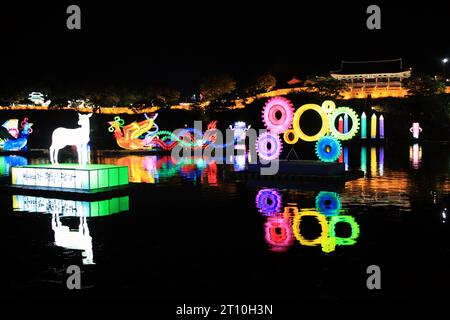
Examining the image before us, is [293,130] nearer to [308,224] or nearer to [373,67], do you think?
[308,224]

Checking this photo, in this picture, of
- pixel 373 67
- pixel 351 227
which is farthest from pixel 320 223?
pixel 373 67

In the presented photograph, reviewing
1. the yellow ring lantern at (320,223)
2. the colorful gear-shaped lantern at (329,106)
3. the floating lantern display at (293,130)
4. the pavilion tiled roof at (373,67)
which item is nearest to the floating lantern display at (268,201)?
the yellow ring lantern at (320,223)

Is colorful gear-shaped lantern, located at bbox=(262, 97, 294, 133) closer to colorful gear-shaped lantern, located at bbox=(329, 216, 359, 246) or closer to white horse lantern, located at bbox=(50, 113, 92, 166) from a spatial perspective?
white horse lantern, located at bbox=(50, 113, 92, 166)

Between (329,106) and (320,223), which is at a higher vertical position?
(329,106)

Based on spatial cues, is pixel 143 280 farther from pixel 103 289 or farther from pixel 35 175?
pixel 35 175

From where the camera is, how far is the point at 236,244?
10.7 metres

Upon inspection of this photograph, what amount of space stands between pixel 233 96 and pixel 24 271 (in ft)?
216

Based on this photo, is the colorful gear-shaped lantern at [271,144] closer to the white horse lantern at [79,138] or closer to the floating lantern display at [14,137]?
the white horse lantern at [79,138]

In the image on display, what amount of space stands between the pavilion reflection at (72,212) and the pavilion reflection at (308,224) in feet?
13.9

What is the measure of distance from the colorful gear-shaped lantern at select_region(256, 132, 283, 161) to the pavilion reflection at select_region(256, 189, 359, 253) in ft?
20.7

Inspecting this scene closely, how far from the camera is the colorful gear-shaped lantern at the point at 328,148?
21.9 meters

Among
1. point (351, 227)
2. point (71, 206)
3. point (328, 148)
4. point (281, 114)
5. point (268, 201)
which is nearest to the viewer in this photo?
point (351, 227)

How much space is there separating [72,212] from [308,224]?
696cm

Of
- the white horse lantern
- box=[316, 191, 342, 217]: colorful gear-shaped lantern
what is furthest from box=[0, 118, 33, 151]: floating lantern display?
box=[316, 191, 342, 217]: colorful gear-shaped lantern
